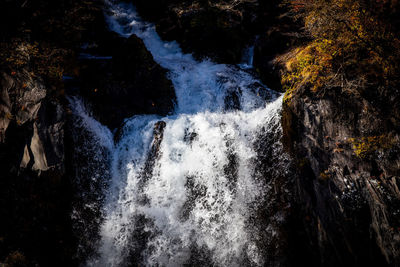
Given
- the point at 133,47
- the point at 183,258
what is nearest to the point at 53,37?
the point at 133,47

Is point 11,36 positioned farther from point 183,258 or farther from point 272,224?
point 272,224

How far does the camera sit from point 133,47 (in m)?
9.82

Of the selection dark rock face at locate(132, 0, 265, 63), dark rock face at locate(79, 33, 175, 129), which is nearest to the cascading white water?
dark rock face at locate(79, 33, 175, 129)

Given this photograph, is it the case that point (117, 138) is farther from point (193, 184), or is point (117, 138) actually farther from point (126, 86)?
point (193, 184)

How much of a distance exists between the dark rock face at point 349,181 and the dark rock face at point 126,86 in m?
6.49

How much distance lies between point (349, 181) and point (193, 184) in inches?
192

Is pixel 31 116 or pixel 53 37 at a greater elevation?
→ pixel 53 37

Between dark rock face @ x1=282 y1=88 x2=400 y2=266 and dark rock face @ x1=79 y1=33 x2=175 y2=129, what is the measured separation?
21.3 ft

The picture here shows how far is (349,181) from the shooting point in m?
5.08

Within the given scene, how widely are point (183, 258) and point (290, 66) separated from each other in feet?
28.0

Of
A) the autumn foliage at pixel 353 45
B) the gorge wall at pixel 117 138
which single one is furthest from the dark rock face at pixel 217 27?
the autumn foliage at pixel 353 45

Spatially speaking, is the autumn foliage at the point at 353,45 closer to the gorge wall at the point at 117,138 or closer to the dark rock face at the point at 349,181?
the gorge wall at the point at 117,138

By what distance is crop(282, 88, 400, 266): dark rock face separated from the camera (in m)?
4.55

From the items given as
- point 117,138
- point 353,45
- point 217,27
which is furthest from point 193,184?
point 217,27
